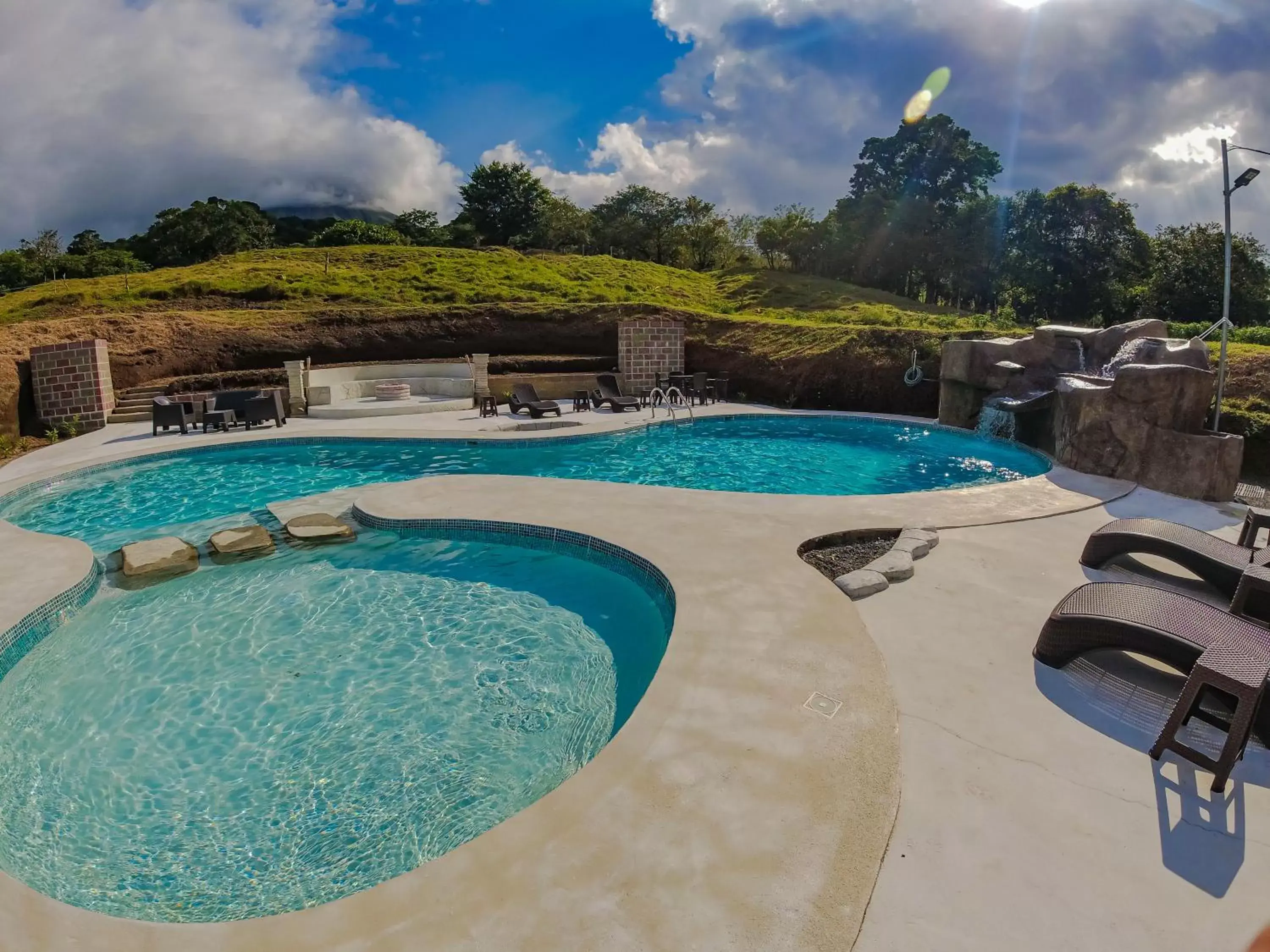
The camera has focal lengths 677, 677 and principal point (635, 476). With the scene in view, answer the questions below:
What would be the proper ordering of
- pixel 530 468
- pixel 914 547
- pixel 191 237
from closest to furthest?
pixel 914 547 → pixel 530 468 → pixel 191 237

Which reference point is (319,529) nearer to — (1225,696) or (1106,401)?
(1225,696)

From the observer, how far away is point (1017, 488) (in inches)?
321

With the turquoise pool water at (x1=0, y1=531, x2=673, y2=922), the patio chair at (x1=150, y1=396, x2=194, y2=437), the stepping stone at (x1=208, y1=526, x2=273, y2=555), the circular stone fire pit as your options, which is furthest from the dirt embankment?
the turquoise pool water at (x1=0, y1=531, x2=673, y2=922)

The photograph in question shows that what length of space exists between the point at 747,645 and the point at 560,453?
8173 millimetres

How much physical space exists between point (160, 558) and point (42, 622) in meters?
1.37

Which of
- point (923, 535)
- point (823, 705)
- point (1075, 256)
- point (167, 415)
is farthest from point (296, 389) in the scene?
point (1075, 256)

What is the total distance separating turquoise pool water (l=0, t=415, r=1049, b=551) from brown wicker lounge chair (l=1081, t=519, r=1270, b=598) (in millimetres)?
3708

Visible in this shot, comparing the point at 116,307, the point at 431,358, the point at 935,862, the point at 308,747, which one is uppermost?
the point at 116,307

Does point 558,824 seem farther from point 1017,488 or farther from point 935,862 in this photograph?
Result: point 1017,488

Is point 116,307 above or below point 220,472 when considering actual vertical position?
above

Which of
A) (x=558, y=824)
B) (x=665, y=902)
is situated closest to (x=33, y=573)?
(x=558, y=824)

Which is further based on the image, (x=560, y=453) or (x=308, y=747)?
(x=560, y=453)

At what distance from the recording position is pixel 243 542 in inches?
285

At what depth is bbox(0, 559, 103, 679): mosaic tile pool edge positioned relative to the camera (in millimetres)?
5039
